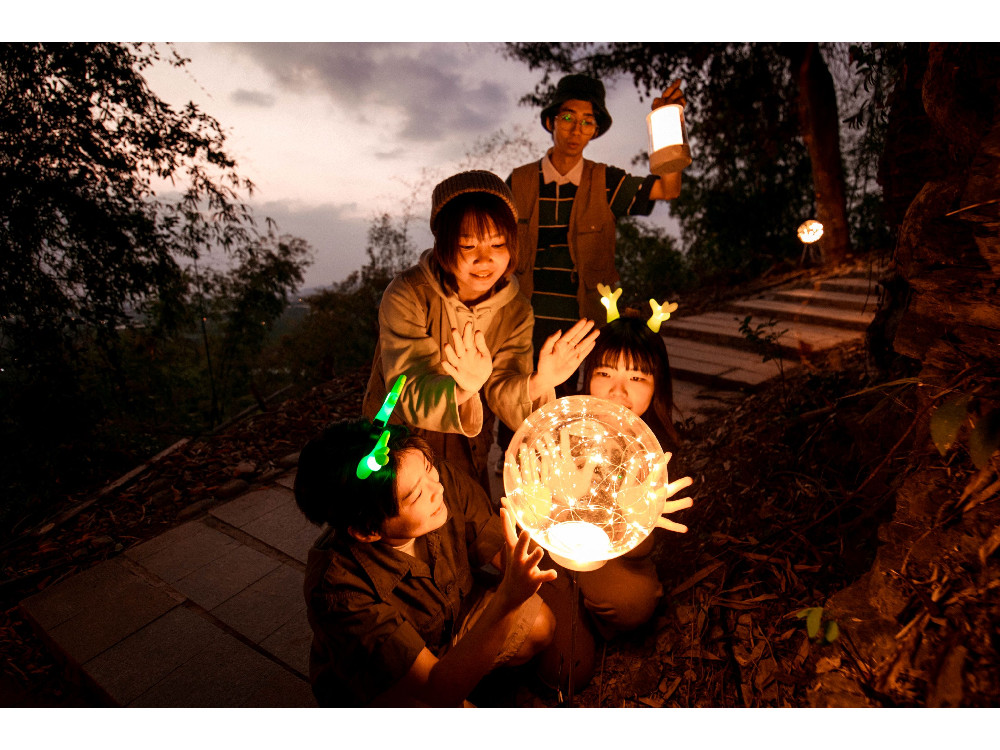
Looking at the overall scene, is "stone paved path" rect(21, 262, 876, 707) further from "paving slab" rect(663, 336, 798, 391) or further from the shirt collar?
"paving slab" rect(663, 336, 798, 391)

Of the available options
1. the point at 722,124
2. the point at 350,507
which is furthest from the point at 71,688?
the point at 722,124

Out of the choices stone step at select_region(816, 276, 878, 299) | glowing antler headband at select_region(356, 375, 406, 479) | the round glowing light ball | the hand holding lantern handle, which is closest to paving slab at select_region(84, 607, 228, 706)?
glowing antler headband at select_region(356, 375, 406, 479)

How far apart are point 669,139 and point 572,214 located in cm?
73

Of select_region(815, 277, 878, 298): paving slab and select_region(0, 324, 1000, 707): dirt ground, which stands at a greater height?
select_region(815, 277, 878, 298): paving slab

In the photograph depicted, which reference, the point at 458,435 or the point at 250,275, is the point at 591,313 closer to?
the point at 458,435

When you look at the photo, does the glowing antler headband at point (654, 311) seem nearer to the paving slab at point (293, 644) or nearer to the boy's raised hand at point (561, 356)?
the boy's raised hand at point (561, 356)

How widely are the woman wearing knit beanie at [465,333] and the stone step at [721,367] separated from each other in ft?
10.8

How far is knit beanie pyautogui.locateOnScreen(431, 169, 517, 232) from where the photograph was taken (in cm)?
213

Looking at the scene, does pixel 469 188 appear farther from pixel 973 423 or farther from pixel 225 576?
pixel 225 576

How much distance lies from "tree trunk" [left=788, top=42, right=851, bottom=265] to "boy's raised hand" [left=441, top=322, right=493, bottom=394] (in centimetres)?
938

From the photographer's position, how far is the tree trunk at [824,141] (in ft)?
27.3

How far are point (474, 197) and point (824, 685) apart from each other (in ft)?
7.50

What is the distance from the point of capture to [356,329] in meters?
8.38

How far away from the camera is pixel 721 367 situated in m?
5.36
